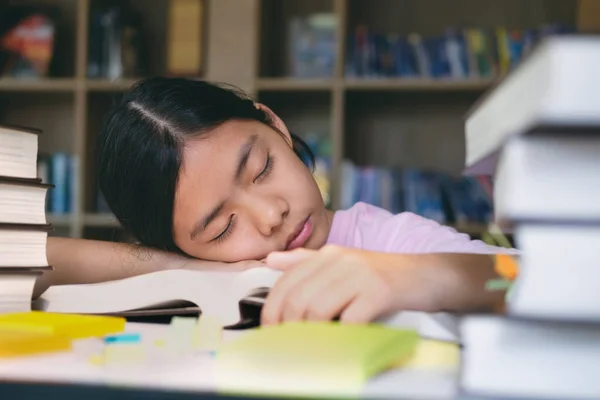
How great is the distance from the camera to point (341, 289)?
1.66ft

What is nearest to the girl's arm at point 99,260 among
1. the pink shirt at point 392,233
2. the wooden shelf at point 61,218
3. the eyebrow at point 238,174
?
the eyebrow at point 238,174

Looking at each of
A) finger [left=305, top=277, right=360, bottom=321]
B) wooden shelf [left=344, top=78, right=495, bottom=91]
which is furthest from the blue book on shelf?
finger [left=305, top=277, right=360, bottom=321]

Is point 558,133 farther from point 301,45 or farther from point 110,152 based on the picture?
point 301,45

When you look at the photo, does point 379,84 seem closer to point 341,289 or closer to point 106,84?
point 106,84

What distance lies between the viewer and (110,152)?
1.21m

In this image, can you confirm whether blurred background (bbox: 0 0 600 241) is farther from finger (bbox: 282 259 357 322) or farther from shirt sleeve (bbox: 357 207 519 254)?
finger (bbox: 282 259 357 322)

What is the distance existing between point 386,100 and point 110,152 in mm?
1786

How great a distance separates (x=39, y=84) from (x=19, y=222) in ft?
7.65

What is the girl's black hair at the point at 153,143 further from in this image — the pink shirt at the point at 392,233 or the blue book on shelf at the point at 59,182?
the blue book on shelf at the point at 59,182

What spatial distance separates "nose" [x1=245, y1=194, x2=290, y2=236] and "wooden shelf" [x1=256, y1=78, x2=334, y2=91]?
1.68 meters

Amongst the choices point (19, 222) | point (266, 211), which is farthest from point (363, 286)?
point (266, 211)

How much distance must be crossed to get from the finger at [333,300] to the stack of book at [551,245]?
164 mm

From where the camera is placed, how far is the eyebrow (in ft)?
3.42

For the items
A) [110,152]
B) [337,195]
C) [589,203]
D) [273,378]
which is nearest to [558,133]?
[589,203]
